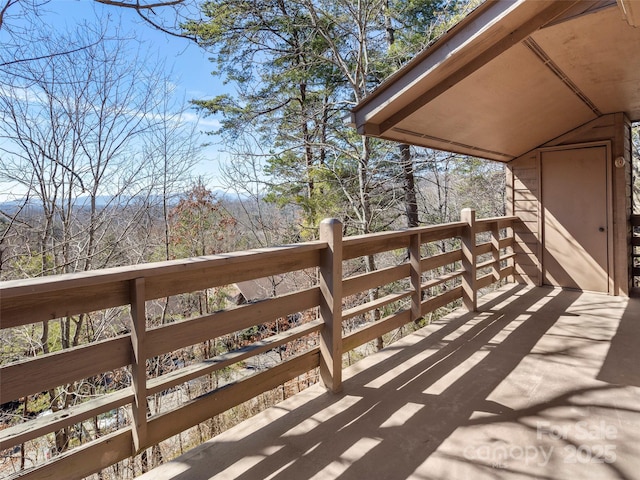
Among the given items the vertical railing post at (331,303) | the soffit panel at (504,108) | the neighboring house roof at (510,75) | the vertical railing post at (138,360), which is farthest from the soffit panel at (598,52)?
the vertical railing post at (138,360)

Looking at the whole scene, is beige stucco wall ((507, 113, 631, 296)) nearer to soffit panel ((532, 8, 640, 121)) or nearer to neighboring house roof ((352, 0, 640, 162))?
neighboring house roof ((352, 0, 640, 162))

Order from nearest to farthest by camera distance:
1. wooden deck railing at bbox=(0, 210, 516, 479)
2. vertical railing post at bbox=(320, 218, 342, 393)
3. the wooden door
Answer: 1. wooden deck railing at bbox=(0, 210, 516, 479)
2. vertical railing post at bbox=(320, 218, 342, 393)
3. the wooden door

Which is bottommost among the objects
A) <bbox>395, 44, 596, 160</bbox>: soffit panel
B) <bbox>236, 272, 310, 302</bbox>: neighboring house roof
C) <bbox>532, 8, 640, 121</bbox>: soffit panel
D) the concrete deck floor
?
<bbox>236, 272, 310, 302</bbox>: neighboring house roof

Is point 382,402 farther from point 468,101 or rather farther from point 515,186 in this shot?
point 515,186

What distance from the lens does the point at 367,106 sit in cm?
306

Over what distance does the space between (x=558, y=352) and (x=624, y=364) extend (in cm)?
40

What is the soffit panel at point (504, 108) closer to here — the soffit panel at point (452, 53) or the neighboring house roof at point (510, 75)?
the neighboring house roof at point (510, 75)

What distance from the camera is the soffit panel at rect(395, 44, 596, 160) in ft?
9.65

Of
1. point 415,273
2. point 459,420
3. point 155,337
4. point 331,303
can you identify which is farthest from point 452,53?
point 155,337

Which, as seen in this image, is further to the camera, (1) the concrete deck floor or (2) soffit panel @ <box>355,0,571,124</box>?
(2) soffit panel @ <box>355,0,571,124</box>

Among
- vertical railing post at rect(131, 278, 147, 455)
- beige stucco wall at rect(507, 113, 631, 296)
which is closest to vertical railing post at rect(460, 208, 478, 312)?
beige stucco wall at rect(507, 113, 631, 296)

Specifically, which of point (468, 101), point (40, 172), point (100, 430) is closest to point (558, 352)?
point (468, 101)

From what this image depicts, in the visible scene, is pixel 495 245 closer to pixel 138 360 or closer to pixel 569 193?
pixel 569 193

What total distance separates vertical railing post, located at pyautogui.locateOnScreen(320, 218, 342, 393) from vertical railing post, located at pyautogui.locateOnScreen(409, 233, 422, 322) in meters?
1.16
